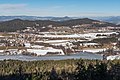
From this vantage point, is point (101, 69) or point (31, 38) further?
point (31, 38)

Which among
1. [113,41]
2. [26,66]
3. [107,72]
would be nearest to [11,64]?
[26,66]

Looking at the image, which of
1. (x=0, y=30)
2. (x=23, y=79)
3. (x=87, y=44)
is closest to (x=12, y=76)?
(x=23, y=79)

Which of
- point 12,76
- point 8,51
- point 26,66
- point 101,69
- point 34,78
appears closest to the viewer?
point 34,78

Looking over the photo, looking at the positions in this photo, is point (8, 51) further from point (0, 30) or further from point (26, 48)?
point (0, 30)

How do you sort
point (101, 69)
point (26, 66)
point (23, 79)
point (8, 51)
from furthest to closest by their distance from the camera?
1. point (8, 51)
2. point (26, 66)
3. point (23, 79)
4. point (101, 69)

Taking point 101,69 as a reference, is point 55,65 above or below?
below

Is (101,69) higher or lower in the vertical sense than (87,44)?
higher

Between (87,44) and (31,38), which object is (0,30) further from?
(87,44)
